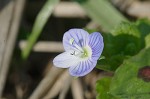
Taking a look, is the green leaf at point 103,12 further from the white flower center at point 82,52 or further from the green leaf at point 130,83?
the green leaf at point 130,83

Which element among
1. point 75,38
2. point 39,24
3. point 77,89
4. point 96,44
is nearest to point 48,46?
point 39,24

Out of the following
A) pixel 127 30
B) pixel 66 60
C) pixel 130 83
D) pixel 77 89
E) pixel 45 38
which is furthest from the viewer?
pixel 45 38

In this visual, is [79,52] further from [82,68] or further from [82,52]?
[82,68]

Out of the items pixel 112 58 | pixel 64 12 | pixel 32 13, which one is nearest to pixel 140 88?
pixel 112 58

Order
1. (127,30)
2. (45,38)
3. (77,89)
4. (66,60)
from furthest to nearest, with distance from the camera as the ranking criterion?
(45,38) → (77,89) → (127,30) → (66,60)

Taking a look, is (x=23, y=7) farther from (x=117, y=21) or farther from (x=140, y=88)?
(x=140, y=88)

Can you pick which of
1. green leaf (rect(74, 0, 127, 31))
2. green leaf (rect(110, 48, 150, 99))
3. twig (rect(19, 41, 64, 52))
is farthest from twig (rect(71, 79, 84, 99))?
green leaf (rect(110, 48, 150, 99))
